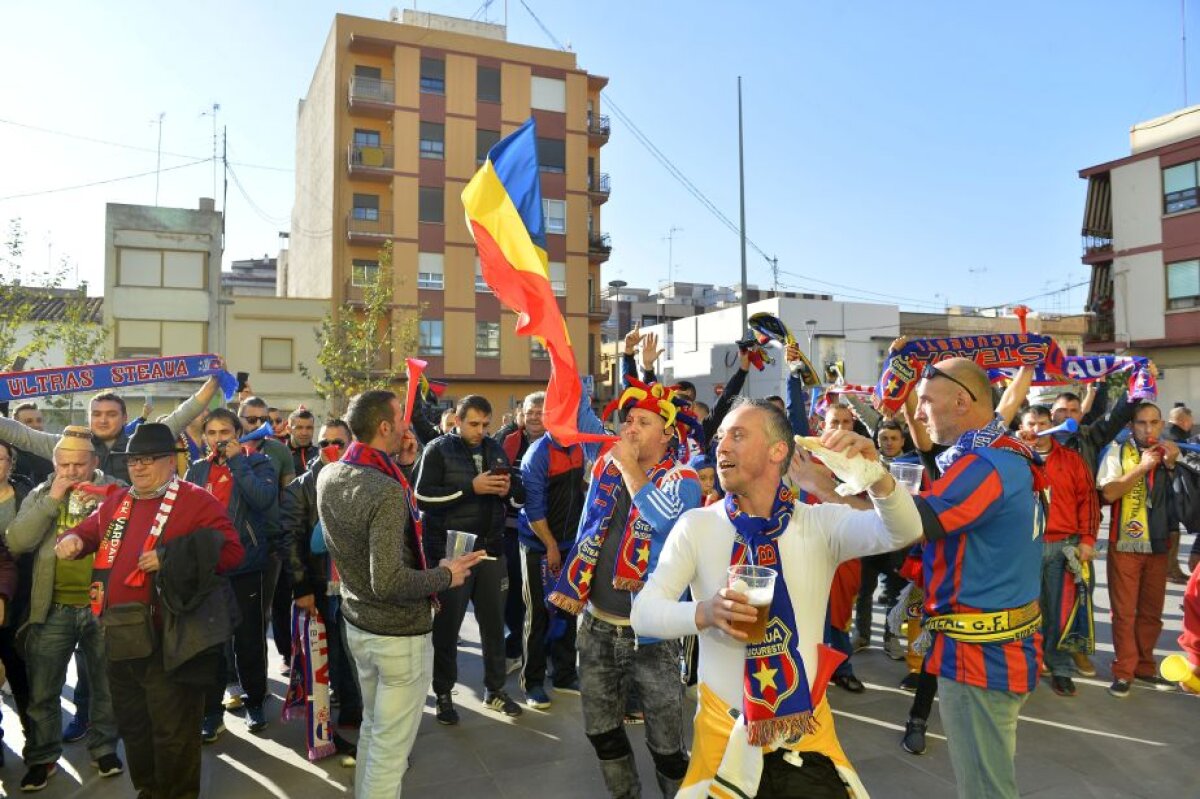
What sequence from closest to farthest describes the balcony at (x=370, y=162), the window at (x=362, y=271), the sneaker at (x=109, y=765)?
the sneaker at (x=109, y=765) → the window at (x=362, y=271) → the balcony at (x=370, y=162)

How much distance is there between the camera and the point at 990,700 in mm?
3111

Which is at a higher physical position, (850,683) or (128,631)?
(128,631)

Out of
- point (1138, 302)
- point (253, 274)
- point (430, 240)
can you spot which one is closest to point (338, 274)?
point (430, 240)

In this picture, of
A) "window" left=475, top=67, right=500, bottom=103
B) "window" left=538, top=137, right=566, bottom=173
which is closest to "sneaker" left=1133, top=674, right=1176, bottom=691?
"window" left=538, top=137, right=566, bottom=173

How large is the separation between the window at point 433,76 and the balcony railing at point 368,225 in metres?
5.86

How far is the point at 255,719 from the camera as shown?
540 centimetres

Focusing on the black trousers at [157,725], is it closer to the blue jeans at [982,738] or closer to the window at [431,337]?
the blue jeans at [982,738]

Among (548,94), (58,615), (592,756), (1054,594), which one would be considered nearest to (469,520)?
(592,756)

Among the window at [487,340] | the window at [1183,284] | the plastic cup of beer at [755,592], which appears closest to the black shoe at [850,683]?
the plastic cup of beer at [755,592]

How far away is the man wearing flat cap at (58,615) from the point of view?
15.1 ft

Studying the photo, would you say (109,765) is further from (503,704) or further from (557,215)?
(557,215)

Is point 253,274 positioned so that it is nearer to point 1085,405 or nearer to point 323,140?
point 323,140

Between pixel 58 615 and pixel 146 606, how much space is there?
4.75 ft

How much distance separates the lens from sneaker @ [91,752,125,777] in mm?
4746
